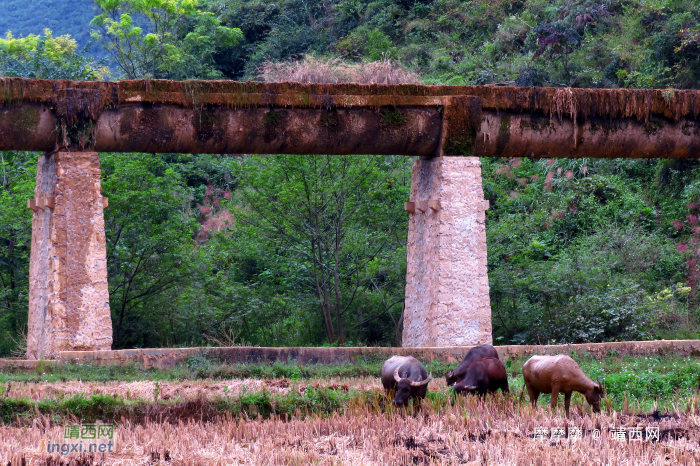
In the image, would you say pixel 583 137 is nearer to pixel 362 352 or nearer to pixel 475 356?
pixel 362 352

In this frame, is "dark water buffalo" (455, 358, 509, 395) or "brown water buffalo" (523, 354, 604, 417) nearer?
"brown water buffalo" (523, 354, 604, 417)

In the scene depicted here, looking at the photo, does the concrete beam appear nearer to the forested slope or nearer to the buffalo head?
the forested slope

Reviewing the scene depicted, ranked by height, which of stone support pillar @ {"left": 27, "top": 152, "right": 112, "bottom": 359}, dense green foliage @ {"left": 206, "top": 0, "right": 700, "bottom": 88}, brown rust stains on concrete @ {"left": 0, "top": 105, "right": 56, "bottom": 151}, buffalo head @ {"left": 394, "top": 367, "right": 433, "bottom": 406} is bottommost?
buffalo head @ {"left": 394, "top": 367, "right": 433, "bottom": 406}

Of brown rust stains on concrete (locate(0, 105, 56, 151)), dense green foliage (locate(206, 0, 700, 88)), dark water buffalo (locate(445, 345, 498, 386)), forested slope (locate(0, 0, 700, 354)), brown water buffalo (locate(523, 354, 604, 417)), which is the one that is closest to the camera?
brown water buffalo (locate(523, 354, 604, 417))

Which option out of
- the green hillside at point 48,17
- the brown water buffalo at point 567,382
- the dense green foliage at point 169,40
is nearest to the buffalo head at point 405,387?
the brown water buffalo at point 567,382

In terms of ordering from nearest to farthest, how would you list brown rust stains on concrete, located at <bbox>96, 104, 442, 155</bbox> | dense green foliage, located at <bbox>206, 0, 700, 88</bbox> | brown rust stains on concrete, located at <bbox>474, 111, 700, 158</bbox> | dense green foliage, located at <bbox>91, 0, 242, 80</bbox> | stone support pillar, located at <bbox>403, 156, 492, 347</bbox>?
brown rust stains on concrete, located at <bbox>96, 104, 442, 155</bbox> < stone support pillar, located at <bbox>403, 156, 492, 347</bbox> < brown rust stains on concrete, located at <bbox>474, 111, 700, 158</bbox> < dense green foliage, located at <bbox>206, 0, 700, 88</bbox> < dense green foliage, located at <bbox>91, 0, 242, 80</bbox>

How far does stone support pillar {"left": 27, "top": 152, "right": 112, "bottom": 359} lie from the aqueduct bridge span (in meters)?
0.02

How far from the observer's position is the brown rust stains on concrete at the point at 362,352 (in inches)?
516

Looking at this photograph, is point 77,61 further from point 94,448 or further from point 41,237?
point 94,448

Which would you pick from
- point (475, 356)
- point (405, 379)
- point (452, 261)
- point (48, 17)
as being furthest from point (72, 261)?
point (48, 17)

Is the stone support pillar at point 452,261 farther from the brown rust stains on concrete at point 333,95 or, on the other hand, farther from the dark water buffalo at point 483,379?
the dark water buffalo at point 483,379

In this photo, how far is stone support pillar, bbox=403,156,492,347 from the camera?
13.5 m

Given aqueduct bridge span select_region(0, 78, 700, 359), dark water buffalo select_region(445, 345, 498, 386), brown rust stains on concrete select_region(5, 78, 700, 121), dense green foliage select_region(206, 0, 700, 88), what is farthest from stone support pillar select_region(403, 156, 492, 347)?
dense green foliage select_region(206, 0, 700, 88)

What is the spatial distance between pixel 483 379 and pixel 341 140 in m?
5.85
